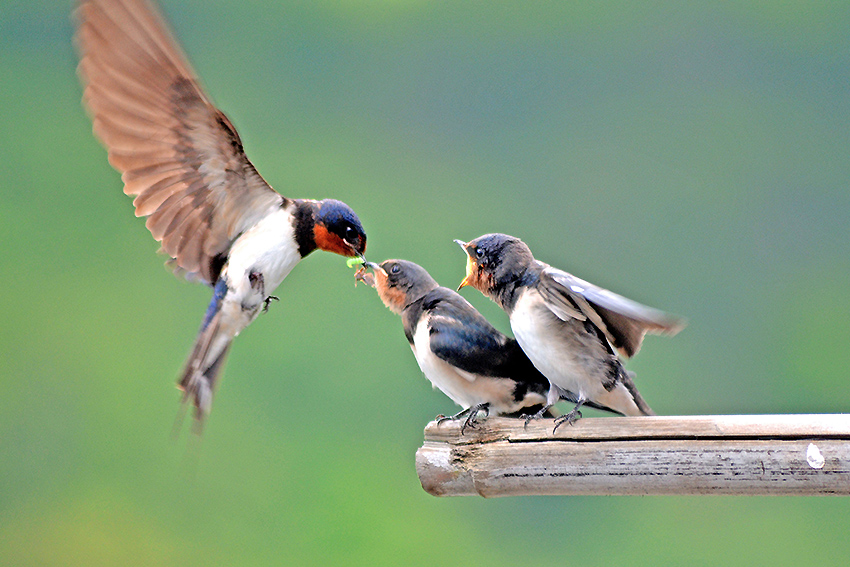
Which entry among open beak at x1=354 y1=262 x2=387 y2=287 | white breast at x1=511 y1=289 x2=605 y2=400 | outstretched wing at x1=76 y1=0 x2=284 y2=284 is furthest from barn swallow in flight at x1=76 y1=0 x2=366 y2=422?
white breast at x1=511 y1=289 x2=605 y2=400

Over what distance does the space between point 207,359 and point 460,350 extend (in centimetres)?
32

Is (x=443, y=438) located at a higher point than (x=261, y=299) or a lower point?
lower

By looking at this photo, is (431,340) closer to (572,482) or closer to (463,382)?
(463,382)

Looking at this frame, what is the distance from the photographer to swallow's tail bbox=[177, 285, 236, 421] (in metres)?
1.11

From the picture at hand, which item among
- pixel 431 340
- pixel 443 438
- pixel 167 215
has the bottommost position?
pixel 443 438

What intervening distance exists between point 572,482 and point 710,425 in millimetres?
173

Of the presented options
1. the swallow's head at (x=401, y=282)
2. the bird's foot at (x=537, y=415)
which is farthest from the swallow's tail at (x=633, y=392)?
the swallow's head at (x=401, y=282)

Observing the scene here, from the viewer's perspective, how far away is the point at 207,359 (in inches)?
45.6

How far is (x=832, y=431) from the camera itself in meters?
1.00

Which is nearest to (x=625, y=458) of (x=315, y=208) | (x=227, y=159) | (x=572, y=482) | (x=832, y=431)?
(x=572, y=482)

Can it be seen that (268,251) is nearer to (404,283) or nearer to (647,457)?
(404,283)

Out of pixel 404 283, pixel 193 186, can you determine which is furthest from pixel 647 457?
pixel 193 186

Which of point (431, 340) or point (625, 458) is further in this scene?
point (431, 340)

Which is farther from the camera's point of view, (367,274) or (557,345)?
(367,274)
